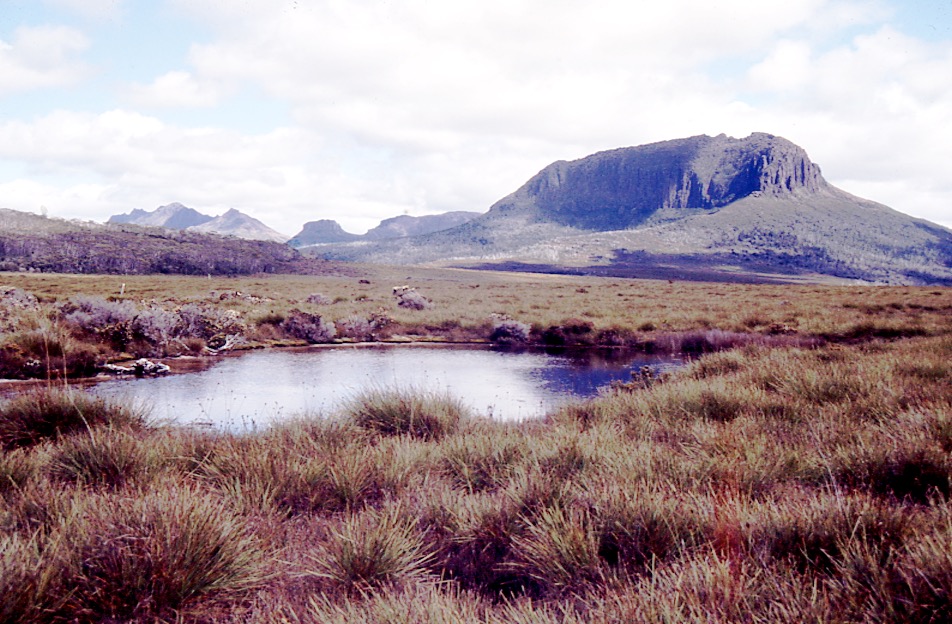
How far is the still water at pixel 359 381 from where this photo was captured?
28.2 ft

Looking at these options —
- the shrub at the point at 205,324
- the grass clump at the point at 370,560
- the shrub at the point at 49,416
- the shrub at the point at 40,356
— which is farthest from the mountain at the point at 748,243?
the grass clump at the point at 370,560

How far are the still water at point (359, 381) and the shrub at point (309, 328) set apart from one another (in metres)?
1.29

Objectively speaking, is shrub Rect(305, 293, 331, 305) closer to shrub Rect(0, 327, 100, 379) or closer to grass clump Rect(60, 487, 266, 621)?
shrub Rect(0, 327, 100, 379)

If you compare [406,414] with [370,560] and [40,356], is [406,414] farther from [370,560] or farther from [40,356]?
[40,356]

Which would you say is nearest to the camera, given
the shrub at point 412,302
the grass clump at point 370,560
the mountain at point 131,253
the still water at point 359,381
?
the grass clump at point 370,560

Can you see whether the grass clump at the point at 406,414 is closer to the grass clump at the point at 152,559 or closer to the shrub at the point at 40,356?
the grass clump at the point at 152,559

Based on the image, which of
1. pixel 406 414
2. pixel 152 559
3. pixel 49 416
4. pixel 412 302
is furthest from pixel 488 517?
pixel 412 302

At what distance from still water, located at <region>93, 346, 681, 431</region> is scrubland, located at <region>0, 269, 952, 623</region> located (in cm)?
210

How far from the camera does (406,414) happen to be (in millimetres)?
6461

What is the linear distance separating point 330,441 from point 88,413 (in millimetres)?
2716

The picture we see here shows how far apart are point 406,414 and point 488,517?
3059 mm

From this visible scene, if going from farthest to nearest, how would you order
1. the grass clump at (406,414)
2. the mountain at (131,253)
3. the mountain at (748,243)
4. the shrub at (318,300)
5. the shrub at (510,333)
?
the mountain at (748,243)
the mountain at (131,253)
the shrub at (318,300)
the shrub at (510,333)
the grass clump at (406,414)

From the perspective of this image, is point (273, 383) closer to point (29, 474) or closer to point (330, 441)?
point (330, 441)

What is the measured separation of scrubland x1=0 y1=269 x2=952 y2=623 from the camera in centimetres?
242
